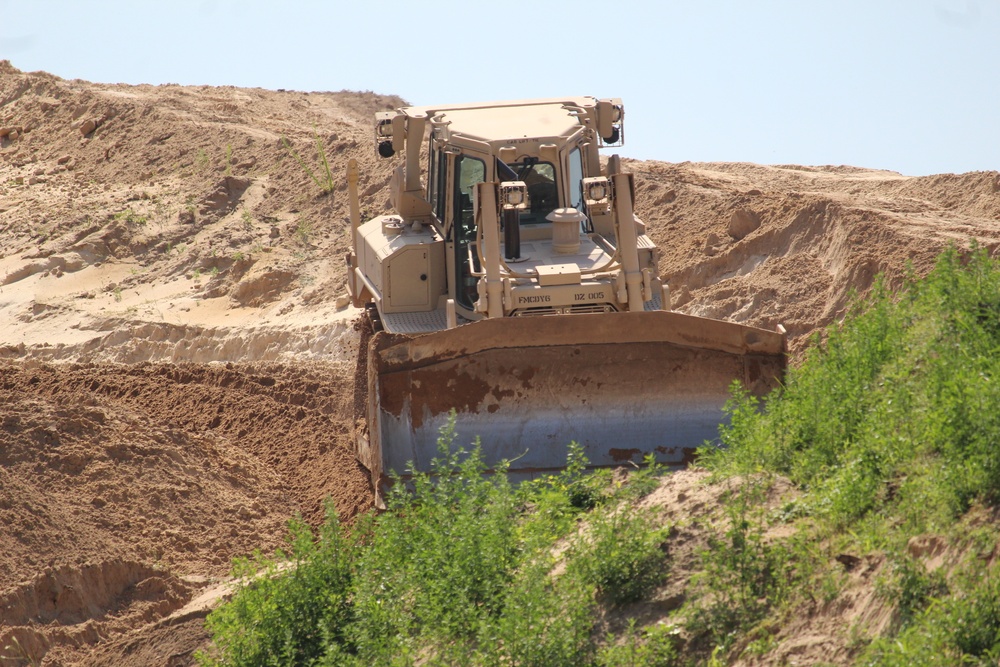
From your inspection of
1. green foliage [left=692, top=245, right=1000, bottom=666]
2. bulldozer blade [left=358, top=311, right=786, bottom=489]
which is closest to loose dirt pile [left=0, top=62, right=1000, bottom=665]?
bulldozer blade [left=358, top=311, right=786, bottom=489]

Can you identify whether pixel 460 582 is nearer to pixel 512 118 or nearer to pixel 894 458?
pixel 894 458

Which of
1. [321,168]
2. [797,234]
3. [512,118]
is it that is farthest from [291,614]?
[321,168]

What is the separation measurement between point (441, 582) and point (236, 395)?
18.2 feet

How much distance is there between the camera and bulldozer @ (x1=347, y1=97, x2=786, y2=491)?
778 centimetres

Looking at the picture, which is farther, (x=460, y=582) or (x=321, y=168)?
(x=321, y=168)

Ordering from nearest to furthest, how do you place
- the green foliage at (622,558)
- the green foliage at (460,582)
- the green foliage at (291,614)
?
the green foliage at (460,582) < the green foliage at (622,558) < the green foliage at (291,614)

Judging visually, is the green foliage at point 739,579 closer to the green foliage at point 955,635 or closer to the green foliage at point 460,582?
the green foliage at point 460,582

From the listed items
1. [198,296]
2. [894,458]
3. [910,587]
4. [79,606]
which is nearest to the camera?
[910,587]

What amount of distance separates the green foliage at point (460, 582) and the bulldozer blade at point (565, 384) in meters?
0.74

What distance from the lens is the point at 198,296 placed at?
15.8 metres

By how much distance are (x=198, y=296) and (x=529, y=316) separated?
874cm

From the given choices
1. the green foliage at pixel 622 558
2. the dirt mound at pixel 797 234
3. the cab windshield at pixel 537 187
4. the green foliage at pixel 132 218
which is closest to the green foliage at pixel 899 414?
the green foliage at pixel 622 558

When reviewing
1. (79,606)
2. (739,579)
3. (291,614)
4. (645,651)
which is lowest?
(79,606)

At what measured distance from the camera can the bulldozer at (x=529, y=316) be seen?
778 cm
